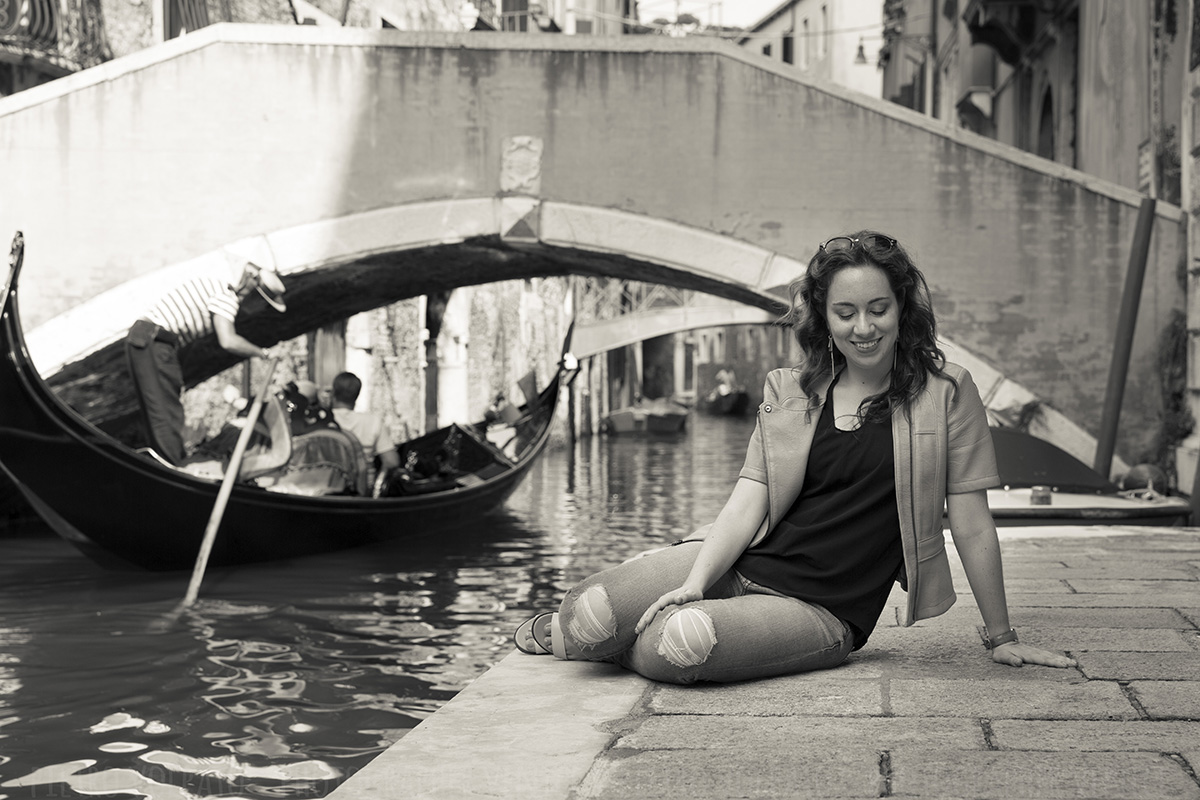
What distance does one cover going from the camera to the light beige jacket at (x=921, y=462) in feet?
6.38

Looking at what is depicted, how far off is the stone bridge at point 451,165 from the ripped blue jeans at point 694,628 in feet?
17.1

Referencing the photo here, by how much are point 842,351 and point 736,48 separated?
17.9 ft

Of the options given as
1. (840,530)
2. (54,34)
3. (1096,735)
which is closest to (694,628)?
(840,530)

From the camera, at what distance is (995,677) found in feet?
6.23

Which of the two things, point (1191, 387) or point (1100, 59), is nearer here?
point (1191, 387)

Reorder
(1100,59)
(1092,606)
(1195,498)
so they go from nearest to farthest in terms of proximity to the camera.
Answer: (1092,606) → (1195,498) → (1100,59)

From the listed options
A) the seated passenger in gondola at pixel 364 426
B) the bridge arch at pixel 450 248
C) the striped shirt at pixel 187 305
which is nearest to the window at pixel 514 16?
the bridge arch at pixel 450 248

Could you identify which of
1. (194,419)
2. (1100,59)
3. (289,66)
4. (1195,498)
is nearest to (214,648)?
(1195,498)

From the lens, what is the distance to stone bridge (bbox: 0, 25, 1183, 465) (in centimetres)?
706

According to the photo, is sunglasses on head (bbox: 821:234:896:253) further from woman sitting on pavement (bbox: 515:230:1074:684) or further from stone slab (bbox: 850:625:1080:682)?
stone slab (bbox: 850:625:1080:682)

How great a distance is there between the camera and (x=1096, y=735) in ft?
5.15

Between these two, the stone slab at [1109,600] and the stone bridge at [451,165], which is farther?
the stone bridge at [451,165]

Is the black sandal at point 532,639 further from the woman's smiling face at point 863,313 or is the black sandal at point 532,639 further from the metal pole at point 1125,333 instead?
the metal pole at point 1125,333

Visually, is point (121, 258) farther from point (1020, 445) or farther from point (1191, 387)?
point (1191, 387)
